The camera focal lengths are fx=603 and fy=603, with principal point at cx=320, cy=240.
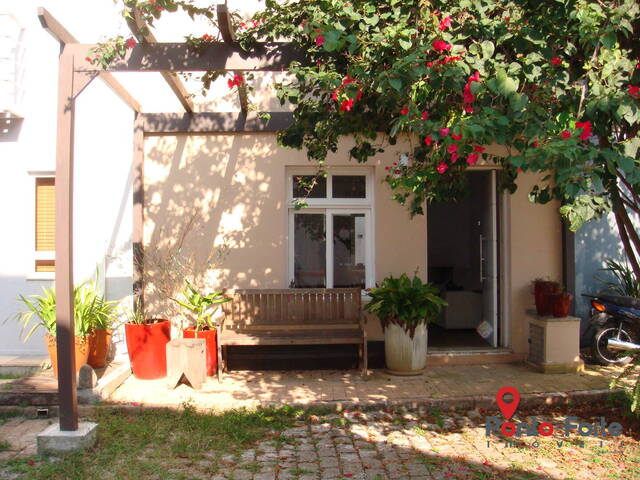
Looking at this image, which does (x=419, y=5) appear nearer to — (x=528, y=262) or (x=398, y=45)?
(x=398, y=45)

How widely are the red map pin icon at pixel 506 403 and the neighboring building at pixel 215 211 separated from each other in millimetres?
1552

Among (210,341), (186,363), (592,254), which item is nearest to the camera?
(186,363)

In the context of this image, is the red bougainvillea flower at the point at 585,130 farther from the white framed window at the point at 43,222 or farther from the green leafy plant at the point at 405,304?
the white framed window at the point at 43,222

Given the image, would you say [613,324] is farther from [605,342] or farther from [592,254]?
[592,254]

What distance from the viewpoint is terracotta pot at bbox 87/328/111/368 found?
655cm

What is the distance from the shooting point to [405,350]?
677 cm

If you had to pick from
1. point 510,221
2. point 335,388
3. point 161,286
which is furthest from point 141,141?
point 510,221

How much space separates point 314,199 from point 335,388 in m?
2.39

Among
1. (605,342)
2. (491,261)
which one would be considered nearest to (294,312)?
(491,261)

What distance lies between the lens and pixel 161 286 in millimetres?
7141

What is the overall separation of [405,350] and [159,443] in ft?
Result: 9.71

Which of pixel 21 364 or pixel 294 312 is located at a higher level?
pixel 294 312

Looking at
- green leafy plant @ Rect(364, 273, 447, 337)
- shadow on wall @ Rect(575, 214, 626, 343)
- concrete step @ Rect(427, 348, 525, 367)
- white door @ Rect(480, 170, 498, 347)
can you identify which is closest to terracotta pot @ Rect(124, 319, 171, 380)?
green leafy plant @ Rect(364, 273, 447, 337)

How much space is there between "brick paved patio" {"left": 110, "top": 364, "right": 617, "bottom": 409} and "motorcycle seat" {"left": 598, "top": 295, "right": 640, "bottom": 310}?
787mm
